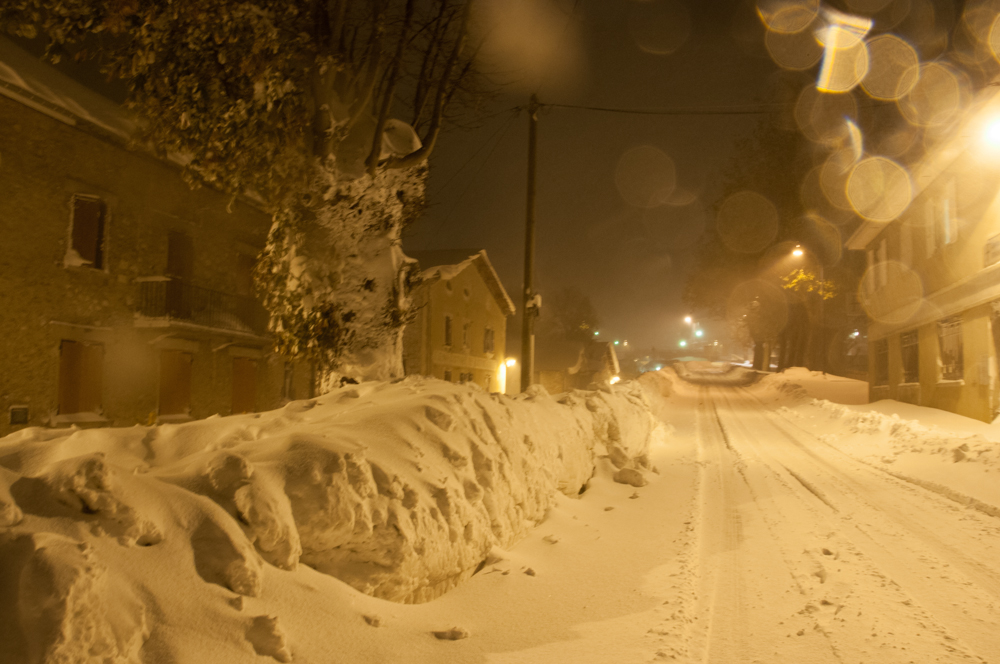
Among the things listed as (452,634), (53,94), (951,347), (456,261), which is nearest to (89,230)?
(53,94)

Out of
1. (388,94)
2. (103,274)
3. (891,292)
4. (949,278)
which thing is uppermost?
(388,94)

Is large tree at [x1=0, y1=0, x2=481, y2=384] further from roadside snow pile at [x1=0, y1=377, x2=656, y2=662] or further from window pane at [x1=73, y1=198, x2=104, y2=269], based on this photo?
window pane at [x1=73, y1=198, x2=104, y2=269]

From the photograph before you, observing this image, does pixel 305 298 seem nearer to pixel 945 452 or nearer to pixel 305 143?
pixel 305 143

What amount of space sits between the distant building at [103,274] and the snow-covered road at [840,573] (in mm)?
10187

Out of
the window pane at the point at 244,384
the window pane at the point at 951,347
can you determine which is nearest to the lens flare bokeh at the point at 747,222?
the window pane at the point at 951,347

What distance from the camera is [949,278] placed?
16891 millimetres

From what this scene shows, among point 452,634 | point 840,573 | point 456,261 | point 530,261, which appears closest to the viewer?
point 452,634

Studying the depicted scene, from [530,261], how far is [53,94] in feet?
37.3

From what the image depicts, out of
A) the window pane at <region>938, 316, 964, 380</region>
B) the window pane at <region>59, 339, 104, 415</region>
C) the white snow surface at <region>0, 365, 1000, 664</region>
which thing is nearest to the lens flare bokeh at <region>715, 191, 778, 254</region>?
the window pane at <region>938, 316, 964, 380</region>

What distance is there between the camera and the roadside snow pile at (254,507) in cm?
250

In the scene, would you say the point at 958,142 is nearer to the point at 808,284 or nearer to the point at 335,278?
the point at 335,278

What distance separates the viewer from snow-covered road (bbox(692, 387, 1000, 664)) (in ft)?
13.3

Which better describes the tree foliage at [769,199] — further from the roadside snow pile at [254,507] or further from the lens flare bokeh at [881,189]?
the roadside snow pile at [254,507]

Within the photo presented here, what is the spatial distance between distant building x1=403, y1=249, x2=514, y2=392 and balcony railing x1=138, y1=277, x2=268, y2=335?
356 inches
